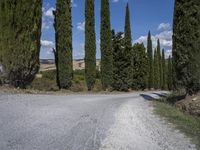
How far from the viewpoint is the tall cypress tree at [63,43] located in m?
34.0

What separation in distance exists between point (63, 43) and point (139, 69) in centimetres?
2916

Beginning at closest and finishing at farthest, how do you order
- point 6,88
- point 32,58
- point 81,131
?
point 81,131 < point 6,88 < point 32,58

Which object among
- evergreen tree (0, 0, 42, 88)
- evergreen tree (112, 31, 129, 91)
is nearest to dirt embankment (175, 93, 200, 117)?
evergreen tree (0, 0, 42, 88)

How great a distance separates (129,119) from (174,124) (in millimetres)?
1585

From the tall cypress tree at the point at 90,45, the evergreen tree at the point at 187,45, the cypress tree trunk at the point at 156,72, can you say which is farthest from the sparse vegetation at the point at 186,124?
the cypress tree trunk at the point at 156,72

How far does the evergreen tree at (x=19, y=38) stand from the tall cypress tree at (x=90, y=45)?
16.7 m

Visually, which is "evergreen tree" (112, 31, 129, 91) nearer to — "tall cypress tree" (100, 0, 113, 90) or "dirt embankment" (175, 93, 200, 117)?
"tall cypress tree" (100, 0, 113, 90)

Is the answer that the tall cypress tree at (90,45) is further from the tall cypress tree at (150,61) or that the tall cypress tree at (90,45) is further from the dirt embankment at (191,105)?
the tall cypress tree at (150,61)

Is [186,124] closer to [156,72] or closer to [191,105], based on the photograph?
[191,105]

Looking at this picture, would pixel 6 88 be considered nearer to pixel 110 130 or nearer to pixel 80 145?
pixel 110 130

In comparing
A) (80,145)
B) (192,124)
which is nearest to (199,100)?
(192,124)

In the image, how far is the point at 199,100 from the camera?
50.5 feet

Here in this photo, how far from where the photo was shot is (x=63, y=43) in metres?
34.3

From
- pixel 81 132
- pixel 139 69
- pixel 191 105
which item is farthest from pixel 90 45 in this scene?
pixel 81 132
